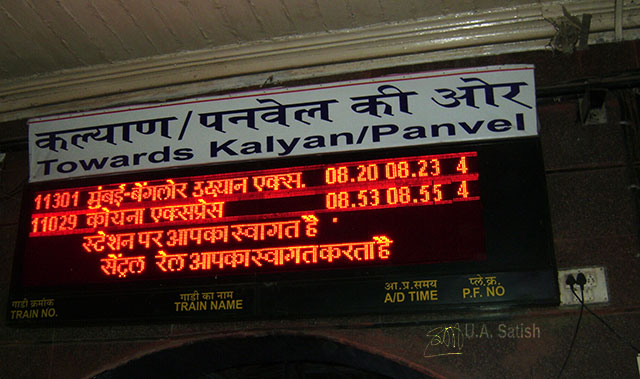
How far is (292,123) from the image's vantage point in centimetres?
353

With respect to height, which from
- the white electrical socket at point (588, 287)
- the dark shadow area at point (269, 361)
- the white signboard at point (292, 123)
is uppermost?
the white signboard at point (292, 123)

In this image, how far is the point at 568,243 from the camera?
3.23 m

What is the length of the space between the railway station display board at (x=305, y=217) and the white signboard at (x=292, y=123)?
0.01 metres

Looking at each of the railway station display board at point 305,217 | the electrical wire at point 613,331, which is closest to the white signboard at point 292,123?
the railway station display board at point 305,217

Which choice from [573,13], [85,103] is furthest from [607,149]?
[85,103]

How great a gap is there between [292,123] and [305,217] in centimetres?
56

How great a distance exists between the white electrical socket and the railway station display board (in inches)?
9.0

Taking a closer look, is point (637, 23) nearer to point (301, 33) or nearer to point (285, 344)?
point (301, 33)

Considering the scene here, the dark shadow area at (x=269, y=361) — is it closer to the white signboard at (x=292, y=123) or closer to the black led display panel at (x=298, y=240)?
the black led display panel at (x=298, y=240)

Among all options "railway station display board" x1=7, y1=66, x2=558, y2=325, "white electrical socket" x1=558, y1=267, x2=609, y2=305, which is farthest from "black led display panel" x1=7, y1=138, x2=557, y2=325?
"white electrical socket" x1=558, y1=267, x2=609, y2=305

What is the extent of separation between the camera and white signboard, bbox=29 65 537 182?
334 centimetres

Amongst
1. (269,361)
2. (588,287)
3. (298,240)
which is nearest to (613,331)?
(588,287)

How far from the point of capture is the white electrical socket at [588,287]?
10.1 feet

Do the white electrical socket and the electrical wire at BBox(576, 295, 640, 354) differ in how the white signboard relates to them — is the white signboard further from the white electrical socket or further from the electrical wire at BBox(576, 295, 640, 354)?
the electrical wire at BBox(576, 295, 640, 354)
